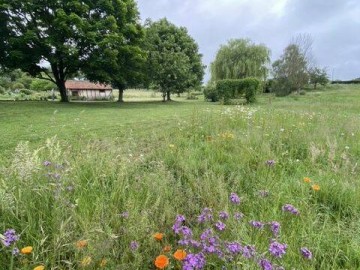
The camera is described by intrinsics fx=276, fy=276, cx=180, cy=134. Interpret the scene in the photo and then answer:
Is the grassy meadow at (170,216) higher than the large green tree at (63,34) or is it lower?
lower

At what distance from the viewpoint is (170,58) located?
103ft

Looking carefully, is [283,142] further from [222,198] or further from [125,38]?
[125,38]

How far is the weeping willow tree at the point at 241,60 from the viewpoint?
36.8 m

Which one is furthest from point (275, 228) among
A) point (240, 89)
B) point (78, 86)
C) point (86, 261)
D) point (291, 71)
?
point (78, 86)

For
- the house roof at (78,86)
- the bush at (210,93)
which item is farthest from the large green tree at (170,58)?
the house roof at (78,86)

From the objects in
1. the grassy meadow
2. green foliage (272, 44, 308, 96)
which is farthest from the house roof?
the grassy meadow

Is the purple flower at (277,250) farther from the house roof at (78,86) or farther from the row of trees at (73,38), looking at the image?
the house roof at (78,86)

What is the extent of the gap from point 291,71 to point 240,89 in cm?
1466

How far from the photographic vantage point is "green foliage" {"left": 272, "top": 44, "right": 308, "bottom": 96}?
37.2 m

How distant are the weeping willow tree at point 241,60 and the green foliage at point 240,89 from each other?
1005cm

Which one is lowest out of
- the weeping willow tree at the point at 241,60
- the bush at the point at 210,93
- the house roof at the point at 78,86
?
the bush at the point at 210,93

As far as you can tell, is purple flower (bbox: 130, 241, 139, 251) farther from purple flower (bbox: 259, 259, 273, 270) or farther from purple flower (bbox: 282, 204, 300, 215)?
purple flower (bbox: 282, 204, 300, 215)

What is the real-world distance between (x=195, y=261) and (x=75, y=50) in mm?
22825

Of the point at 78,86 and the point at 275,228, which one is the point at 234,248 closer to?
the point at 275,228
